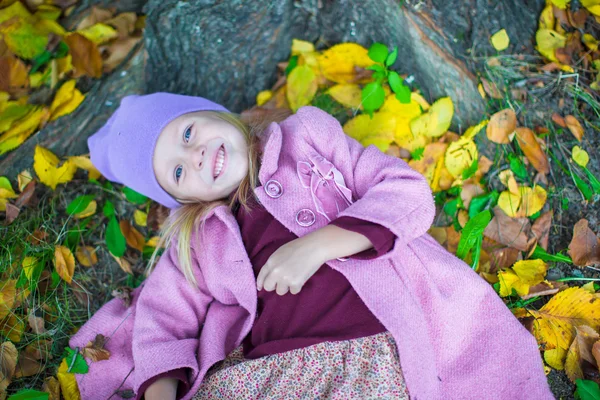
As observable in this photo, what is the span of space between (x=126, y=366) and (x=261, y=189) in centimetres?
94

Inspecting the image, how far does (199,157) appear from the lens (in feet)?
6.43

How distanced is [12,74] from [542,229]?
2.52 m

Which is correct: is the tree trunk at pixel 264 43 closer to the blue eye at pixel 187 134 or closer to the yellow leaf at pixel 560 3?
the yellow leaf at pixel 560 3

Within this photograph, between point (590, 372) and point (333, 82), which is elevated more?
point (333, 82)

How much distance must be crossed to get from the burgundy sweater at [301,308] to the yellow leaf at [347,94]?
0.78 meters

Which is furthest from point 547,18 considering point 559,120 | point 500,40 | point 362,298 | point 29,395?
point 29,395

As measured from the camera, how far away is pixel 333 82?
2693 millimetres

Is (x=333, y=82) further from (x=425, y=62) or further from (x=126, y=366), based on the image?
(x=126, y=366)

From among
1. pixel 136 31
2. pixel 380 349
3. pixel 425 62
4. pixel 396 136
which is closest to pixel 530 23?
pixel 425 62

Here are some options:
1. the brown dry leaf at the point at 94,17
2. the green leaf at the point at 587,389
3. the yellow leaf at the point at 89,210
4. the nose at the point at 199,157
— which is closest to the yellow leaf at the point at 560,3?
the green leaf at the point at 587,389

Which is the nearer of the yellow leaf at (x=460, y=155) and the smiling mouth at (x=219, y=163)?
the smiling mouth at (x=219, y=163)

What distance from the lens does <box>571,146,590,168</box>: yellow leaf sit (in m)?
2.35

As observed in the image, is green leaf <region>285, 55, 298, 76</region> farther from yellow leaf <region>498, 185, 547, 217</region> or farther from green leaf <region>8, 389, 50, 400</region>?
green leaf <region>8, 389, 50, 400</region>

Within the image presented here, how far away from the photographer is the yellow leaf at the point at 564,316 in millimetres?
2088
